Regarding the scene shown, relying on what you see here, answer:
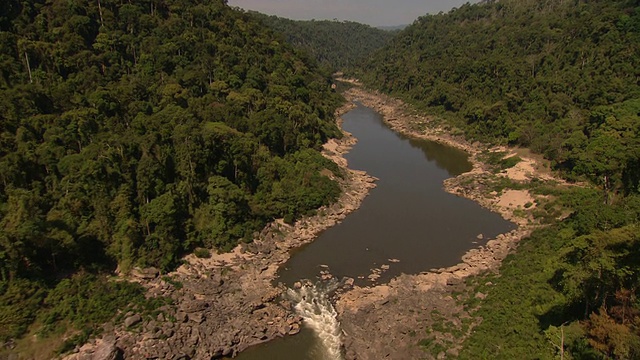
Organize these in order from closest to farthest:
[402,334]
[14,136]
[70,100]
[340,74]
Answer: [402,334], [14,136], [70,100], [340,74]

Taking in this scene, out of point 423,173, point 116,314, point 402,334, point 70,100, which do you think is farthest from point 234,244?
point 423,173

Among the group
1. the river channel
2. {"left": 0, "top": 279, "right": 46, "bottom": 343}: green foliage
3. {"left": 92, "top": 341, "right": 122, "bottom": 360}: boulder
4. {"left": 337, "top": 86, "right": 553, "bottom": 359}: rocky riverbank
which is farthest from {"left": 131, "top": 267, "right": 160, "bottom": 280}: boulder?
{"left": 337, "top": 86, "right": 553, "bottom": 359}: rocky riverbank

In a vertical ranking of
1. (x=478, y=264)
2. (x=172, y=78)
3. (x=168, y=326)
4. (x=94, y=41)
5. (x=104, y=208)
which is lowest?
(x=168, y=326)

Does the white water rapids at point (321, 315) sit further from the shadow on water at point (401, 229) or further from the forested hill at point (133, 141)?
the forested hill at point (133, 141)

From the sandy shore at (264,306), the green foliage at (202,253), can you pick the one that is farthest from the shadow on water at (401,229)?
the green foliage at (202,253)

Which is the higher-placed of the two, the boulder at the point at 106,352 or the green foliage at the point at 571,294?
the green foliage at the point at 571,294

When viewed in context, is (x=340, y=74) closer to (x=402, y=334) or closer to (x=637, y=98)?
(x=637, y=98)
